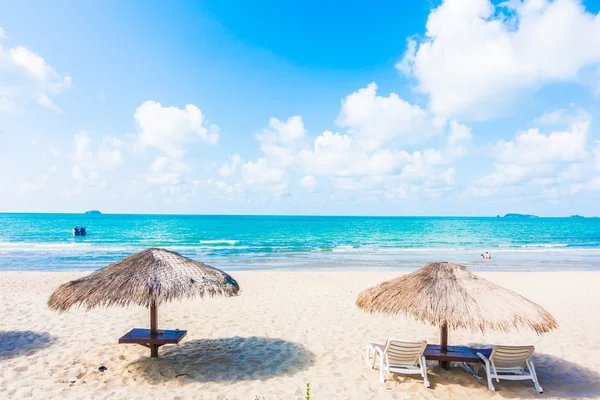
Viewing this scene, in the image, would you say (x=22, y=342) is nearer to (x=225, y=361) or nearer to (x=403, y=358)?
(x=225, y=361)

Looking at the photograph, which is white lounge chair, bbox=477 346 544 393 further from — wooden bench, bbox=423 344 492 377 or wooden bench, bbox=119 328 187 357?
wooden bench, bbox=119 328 187 357

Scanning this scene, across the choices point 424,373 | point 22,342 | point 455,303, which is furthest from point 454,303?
point 22,342

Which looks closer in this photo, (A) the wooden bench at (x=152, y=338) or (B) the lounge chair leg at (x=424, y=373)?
(B) the lounge chair leg at (x=424, y=373)

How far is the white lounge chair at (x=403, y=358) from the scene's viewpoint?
576 centimetres

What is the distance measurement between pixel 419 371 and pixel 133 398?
4177mm

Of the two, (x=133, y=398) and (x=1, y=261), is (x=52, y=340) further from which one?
(x=1, y=261)

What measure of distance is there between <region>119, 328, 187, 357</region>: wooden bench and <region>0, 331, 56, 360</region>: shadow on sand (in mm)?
2103

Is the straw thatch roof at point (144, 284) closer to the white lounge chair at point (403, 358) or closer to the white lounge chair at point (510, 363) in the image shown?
the white lounge chair at point (403, 358)

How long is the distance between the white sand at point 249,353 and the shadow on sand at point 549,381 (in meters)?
0.02

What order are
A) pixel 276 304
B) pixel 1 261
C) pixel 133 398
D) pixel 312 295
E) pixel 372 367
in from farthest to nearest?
pixel 1 261 < pixel 312 295 < pixel 276 304 < pixel 372 367 < pixel 133 398

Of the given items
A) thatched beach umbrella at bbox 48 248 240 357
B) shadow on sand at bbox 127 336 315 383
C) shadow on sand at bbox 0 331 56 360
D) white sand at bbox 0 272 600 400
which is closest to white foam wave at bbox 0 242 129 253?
white sand at bbox 0 272 600 400

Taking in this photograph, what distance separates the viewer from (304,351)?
7.32 meters

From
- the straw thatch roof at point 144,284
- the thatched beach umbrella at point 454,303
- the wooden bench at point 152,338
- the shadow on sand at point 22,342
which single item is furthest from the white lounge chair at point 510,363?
the shadow on sand at point 22,342

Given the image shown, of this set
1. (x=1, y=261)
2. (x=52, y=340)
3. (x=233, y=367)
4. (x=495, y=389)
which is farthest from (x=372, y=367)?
(x=1, y=261)
